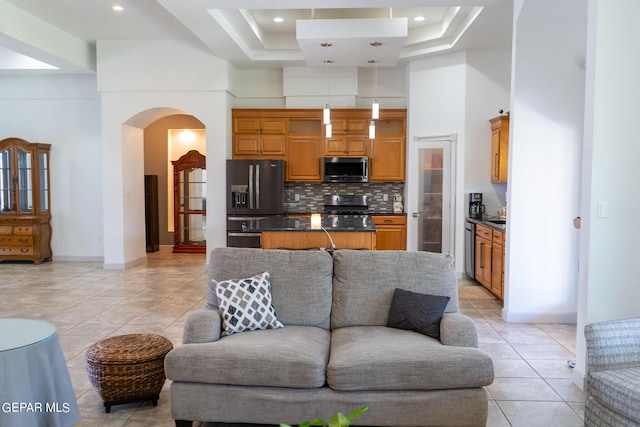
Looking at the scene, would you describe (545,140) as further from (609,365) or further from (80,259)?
(80,259)

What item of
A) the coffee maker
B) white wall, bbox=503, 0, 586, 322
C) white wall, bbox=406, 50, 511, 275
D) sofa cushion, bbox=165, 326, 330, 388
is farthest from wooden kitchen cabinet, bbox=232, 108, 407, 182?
sofa cushion, bbox=165, 326, 330, 388

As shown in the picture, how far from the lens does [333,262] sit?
330 centimetres

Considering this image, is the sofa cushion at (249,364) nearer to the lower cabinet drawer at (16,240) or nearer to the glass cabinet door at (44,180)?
the lower cabinet drawer at (16,240)

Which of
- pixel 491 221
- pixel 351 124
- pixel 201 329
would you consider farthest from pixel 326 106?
pixel 201 329

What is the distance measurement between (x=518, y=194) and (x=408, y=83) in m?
3.54

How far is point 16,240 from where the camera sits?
26.0 ft

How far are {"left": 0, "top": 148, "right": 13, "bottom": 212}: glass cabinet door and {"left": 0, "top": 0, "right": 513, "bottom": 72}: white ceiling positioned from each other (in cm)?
138

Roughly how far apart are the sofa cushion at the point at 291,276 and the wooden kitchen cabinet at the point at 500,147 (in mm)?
3895

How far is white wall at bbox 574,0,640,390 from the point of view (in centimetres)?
309

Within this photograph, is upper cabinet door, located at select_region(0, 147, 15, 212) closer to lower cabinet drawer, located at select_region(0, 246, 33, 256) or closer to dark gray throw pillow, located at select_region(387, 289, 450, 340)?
lower cabinet drawer, located at select_region(0, 246, 33, 256)

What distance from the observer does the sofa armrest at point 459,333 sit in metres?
2.74

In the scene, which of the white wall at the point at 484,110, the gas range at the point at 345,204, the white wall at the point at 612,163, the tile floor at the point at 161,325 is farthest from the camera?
the gas range at the point at 345,204

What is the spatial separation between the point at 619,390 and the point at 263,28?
20.8 ft

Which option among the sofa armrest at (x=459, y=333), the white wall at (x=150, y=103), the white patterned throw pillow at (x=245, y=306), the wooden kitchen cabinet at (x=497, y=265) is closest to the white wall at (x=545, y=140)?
the wooden kitchen cabinet at (x=497, y=265)
